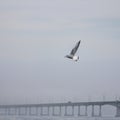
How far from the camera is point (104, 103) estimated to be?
132 metres

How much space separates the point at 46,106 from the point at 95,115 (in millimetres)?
18971

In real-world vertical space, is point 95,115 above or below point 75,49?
below

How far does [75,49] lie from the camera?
30.6m

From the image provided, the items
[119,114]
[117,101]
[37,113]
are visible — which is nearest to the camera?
[119,114]

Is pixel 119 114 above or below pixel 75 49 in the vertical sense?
below

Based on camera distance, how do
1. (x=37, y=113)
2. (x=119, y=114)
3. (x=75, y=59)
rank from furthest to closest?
1. (x=37, y=113)
2. (x=119, y=114)
3. (x=75, y=59)

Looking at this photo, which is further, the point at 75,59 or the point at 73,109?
the point at 73,109

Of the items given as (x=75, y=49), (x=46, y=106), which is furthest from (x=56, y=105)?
(x=75, y=49)

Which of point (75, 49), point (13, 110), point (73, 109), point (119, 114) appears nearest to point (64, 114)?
point (73, 109)

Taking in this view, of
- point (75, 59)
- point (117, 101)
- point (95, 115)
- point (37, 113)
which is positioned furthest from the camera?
point (37, 113)

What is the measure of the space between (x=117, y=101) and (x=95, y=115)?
580 inches

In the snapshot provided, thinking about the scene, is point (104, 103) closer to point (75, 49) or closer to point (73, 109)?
point (73, 109)

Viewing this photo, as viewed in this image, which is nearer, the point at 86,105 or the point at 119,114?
the point at 119,114

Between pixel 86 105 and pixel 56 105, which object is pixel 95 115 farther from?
pixel 56 105
